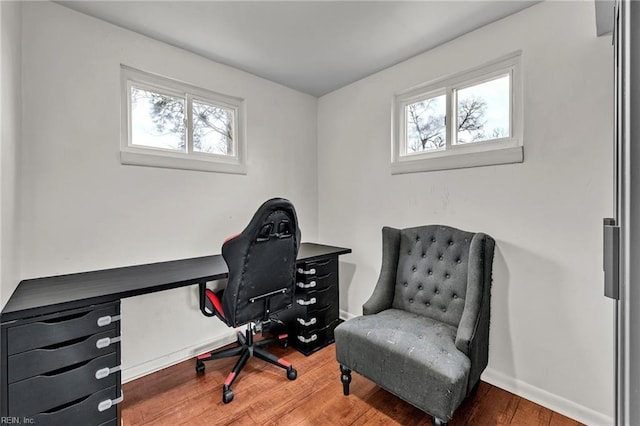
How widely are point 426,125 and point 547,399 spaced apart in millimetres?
2124

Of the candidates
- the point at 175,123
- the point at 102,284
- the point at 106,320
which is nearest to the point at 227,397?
the point at 106,320

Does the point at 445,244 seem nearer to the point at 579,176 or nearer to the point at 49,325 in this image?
the point at 579,176

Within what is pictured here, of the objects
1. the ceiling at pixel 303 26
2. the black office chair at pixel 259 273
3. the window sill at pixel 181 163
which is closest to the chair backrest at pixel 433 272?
the black office chair at pixel 259 273

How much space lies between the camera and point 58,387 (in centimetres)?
132

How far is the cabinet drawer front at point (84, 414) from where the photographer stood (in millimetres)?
1297

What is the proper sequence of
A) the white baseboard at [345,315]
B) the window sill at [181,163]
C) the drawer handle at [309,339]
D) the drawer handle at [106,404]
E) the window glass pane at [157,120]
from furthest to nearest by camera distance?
Answer: the white baseboard at [345,315], the drawer handle at [309,339], the window glass pane at [157,120], the window sill at [181,163], the drawer handle at [106,404]

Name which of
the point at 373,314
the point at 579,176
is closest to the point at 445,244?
the point at 373,314

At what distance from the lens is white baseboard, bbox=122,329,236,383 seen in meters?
2.11

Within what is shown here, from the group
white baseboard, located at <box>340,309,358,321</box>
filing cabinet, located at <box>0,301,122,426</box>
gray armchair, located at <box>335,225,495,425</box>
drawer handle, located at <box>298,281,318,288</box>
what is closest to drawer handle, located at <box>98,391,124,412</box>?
filing cabinet, located at <box>0,301,122,426</box>

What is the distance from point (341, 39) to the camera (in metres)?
2.25

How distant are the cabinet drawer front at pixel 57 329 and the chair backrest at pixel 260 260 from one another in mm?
621

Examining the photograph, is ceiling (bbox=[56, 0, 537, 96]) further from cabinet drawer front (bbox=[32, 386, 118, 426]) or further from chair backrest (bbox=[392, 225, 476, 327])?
cabinet drawer front (bbox=[32, 386, 118, 426])

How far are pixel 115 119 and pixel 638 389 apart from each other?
269 cm

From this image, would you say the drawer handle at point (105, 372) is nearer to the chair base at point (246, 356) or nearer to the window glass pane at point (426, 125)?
the chair base at point (246, 356)
